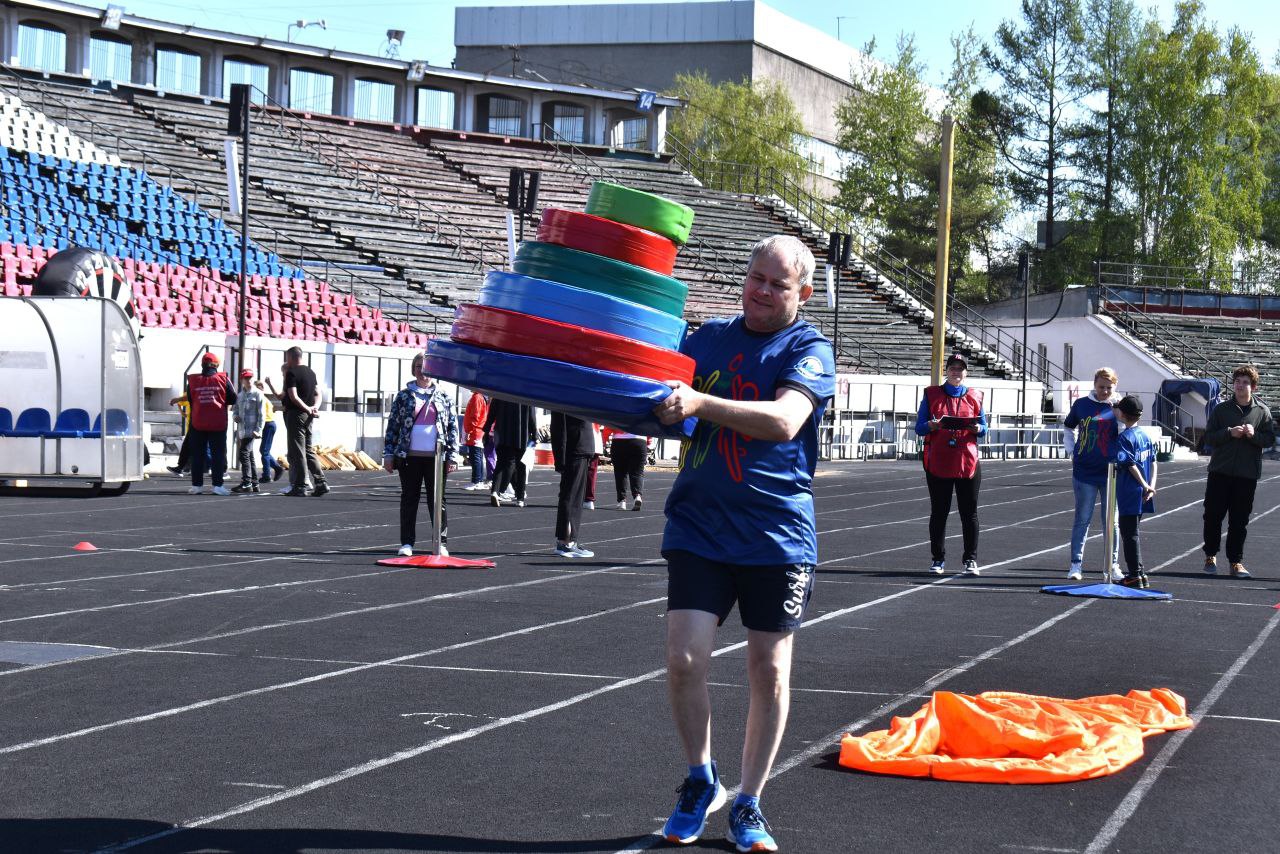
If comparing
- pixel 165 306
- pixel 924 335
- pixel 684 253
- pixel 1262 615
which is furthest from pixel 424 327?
pixel 1262 615

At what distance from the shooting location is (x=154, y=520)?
739 inches

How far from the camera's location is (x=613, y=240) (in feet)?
18.9

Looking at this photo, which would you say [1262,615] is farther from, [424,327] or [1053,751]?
[424,327]

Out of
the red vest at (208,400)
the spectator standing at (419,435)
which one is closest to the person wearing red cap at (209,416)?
the red vest at (208,400)

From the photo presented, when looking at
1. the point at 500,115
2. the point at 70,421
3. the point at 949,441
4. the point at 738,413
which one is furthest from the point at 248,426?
the point at 500,115

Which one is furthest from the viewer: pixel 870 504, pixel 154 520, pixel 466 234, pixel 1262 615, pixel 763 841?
pixel 466 234

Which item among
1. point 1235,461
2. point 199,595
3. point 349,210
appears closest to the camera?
point 199,595

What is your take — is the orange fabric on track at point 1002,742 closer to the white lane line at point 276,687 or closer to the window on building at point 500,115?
the white lane line at point 276,687

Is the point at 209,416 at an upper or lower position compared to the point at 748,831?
upper

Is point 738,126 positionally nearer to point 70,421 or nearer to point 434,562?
point 70,421

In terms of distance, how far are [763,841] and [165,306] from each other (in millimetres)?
30605

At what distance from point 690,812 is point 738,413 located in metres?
1.31

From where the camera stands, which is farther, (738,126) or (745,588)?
(738,126)

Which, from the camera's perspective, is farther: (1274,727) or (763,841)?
(1274,727)
